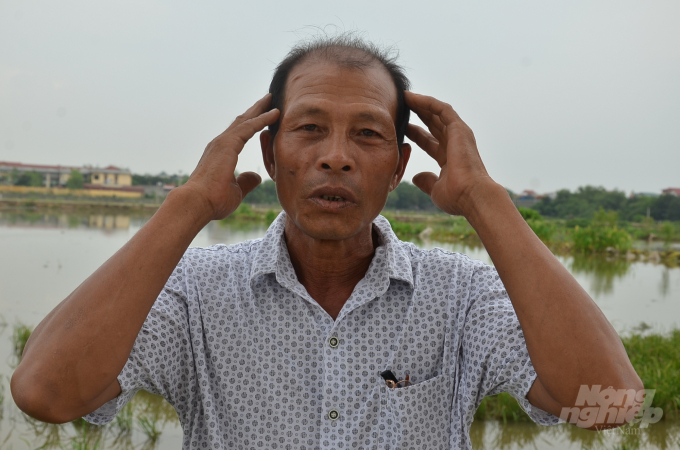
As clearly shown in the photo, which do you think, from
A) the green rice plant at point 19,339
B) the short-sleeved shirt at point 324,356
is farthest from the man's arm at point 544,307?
the green rice plant at point 19,339

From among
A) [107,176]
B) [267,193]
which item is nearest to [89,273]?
[267,193]

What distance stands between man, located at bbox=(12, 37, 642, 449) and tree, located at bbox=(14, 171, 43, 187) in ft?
153

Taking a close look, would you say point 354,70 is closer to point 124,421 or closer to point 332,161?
point 332,161

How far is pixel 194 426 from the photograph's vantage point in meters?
1.66

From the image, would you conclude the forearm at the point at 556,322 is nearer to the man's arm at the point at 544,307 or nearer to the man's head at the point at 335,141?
the man's arm at the point at 544,307

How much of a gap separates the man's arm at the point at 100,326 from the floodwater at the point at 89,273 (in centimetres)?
293

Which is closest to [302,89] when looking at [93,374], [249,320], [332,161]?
[332,161]

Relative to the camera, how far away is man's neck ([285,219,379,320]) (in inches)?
73.0

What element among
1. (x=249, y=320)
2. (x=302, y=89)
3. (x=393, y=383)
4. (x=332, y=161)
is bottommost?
(x=393, y=383)

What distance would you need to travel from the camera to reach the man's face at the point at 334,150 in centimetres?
174

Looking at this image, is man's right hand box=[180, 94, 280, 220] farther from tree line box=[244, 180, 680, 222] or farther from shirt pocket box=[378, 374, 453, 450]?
tree line box=[244, 180, 680, 222]

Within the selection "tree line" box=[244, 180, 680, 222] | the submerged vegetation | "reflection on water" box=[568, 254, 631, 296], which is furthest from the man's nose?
"tree line" box=[244, 180, 680, 222]

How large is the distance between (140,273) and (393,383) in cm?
85

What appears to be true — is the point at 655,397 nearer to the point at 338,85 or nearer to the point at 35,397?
the point at 338,85
